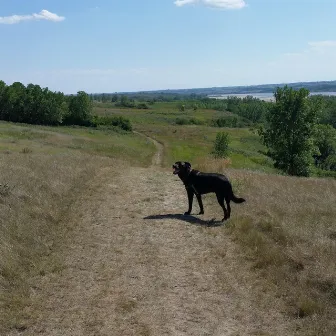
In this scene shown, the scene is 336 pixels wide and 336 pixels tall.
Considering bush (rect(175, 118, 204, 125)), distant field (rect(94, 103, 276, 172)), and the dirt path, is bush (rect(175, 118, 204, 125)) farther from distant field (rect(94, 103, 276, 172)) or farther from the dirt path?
the dirt path

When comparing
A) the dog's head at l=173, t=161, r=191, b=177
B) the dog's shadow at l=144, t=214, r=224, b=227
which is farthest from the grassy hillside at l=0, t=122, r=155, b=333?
the dog's head at l=173, t=161, r=191, b=177

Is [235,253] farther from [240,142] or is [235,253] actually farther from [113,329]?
[240,142]

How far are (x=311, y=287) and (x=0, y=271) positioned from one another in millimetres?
6189

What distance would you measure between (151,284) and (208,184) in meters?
5.32

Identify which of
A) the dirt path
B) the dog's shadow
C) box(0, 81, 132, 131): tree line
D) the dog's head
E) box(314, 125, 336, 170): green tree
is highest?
box(0, 81, 132, 131): tree line

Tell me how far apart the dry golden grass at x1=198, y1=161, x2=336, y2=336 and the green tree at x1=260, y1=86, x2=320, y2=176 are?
82.4ft

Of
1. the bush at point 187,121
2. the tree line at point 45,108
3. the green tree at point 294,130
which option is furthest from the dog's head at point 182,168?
the bush at point 187,121

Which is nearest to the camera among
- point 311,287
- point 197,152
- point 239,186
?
point 311,287

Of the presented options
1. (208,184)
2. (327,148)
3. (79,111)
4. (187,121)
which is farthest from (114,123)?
(208,184)

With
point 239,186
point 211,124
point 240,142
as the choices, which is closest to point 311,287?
point 239,186

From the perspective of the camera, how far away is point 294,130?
41.3 metres

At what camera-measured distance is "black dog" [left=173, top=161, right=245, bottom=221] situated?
42.4 feet

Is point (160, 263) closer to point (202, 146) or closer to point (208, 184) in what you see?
point (208, 184)

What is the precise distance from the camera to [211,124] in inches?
5536
